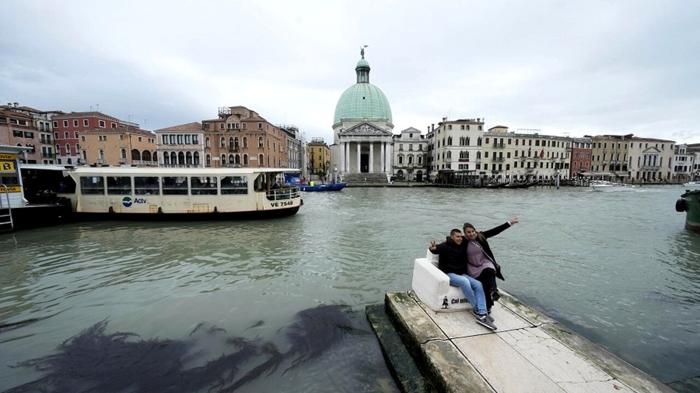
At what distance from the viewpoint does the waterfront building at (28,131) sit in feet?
162

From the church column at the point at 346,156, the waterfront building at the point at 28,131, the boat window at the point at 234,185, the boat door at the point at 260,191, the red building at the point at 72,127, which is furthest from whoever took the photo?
the church column at the point at 346,156

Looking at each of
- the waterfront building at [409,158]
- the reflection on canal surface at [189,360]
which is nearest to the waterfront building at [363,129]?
the waterfront building at [409,158]

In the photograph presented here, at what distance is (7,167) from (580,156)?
96683mm

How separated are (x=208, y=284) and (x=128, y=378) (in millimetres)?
3849

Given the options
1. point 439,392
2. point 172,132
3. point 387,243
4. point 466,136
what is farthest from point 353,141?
point 439,392

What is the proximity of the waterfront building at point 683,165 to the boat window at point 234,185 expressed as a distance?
119134 millimetres

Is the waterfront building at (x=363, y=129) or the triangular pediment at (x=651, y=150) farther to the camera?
the triangular pediment at (x=651, y=150)

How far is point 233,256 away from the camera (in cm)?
1108

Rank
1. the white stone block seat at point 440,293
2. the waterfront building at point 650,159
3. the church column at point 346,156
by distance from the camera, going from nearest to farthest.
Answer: the white stone block seat at point 440,293 < the church column at point 346,156 < the waterfront building at point 650,159

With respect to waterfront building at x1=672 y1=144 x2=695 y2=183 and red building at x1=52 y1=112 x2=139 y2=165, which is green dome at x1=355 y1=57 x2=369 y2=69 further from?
waterfront building at x1=672 y1=144 x2=695 y2=183

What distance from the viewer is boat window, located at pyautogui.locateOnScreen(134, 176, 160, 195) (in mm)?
17250

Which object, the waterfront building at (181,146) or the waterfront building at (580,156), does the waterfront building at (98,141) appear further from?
the waterfront building at (580,156)

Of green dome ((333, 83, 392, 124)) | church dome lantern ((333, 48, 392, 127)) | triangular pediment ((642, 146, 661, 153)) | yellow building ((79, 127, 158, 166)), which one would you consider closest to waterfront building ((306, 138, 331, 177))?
church dome lantern ((333, 48, 392, 127))

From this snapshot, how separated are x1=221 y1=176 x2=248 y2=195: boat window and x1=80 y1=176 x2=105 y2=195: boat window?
6868 millimetres
